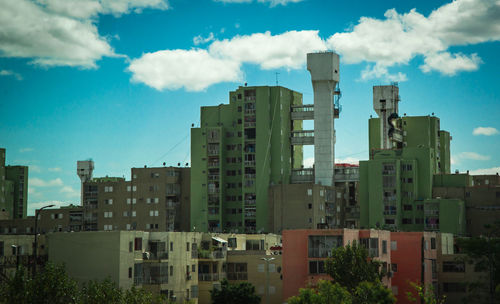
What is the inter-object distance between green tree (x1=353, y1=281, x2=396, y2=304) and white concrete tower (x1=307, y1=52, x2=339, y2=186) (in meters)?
85.0

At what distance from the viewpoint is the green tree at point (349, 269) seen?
90.6 m

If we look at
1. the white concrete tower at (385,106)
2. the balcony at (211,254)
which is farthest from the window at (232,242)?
the white concrete tower at (385,106)

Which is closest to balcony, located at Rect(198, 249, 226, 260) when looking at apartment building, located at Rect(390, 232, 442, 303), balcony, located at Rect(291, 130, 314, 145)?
apartment building, located at Rect(390, 232, 442, 303)

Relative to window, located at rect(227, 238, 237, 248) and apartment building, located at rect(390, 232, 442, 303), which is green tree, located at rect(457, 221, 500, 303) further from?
window, located at rect(227, 238, 237, 248)

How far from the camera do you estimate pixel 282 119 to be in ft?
577

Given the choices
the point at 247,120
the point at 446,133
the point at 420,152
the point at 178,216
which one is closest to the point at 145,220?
the point at 178,216

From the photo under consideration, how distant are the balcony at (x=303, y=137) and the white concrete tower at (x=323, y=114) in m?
2.65

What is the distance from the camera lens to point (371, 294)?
281 ft

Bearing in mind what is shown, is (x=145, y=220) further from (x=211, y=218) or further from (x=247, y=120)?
(x=247, y=120)

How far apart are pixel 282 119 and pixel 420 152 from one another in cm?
2776

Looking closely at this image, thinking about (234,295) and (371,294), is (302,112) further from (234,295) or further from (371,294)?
(371,294)

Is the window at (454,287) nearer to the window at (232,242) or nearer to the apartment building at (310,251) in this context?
the apartment building at (310,251)

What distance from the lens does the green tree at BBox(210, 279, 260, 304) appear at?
103875mm

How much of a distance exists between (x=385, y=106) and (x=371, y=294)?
332 feet
